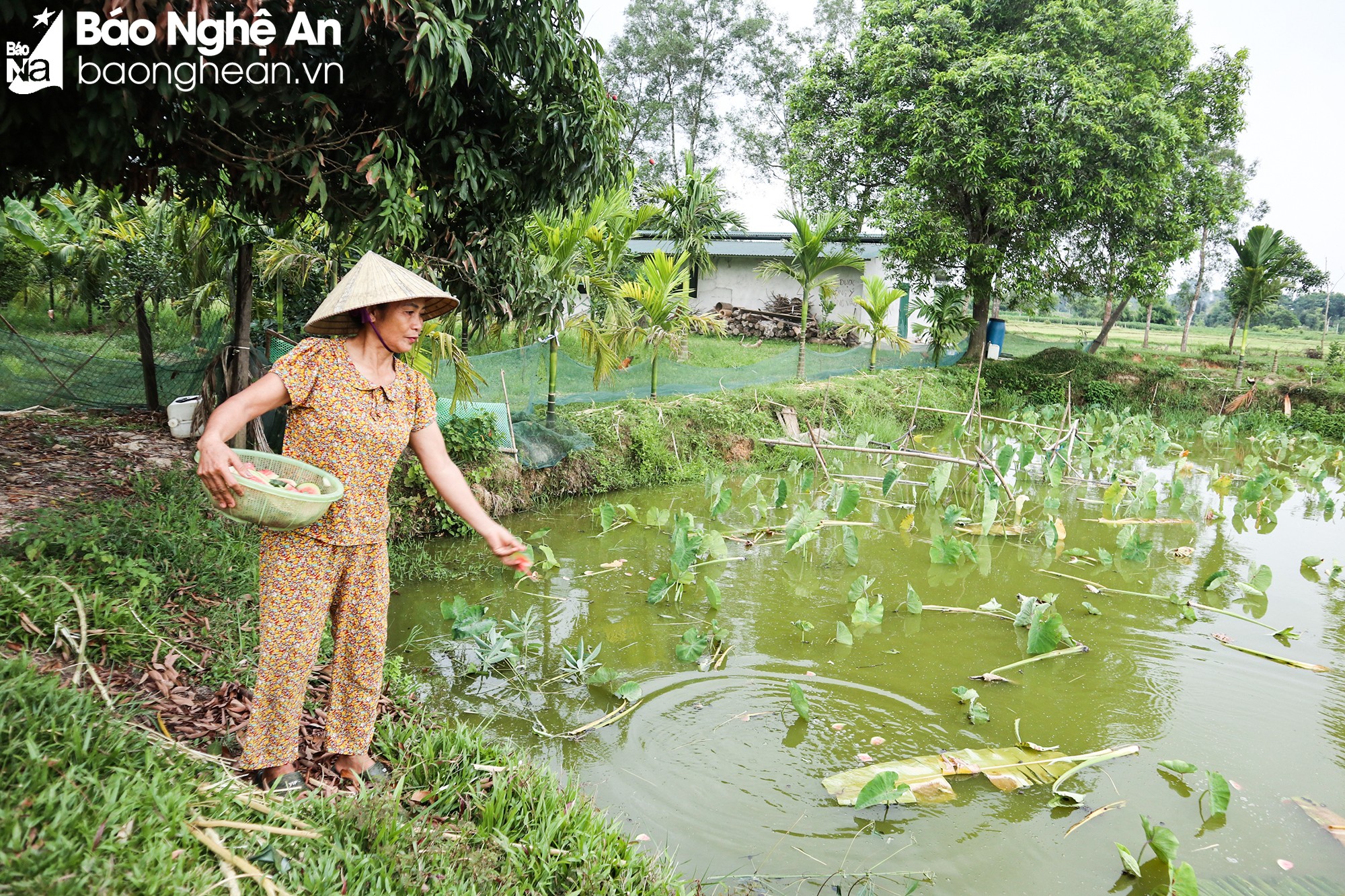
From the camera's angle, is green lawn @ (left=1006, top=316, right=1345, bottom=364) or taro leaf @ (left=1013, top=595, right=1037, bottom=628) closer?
taro leaf @ (left=1013, top=595, right=1037, bottom=628)

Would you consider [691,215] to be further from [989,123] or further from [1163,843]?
[1163,843]

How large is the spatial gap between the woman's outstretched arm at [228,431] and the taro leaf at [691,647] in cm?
241

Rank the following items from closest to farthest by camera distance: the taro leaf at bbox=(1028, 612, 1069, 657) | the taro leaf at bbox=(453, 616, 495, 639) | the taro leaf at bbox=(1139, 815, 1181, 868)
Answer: the taro leaf at bbox=(1139, 815, 1181, 868)
the taro leaf at bbox=(453, 616, 495, 639)
the taro leaf at bbox=(1028, 612, 1069, 657)

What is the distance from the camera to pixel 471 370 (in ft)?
19.8

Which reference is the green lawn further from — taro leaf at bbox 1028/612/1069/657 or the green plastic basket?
the green plastic basket

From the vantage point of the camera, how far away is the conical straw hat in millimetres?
2236

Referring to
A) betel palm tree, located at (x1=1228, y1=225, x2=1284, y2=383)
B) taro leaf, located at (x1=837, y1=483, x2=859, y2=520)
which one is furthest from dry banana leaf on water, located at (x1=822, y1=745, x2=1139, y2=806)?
betel palm tree, located at (x1=1228, y1=225, x2=1284, y2=383)

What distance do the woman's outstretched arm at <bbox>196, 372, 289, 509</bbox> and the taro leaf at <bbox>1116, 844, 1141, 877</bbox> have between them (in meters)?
2.77

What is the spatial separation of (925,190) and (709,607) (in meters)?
11.3

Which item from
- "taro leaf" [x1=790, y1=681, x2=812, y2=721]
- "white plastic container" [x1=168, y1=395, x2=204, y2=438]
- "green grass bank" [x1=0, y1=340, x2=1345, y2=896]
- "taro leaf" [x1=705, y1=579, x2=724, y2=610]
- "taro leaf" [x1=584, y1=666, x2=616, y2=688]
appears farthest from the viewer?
"white plastic container" [x1=168, y1=395, x2=204, y2=438]

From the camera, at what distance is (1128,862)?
8.66ft

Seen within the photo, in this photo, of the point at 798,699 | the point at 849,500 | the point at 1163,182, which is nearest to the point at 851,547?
the point at 849,500

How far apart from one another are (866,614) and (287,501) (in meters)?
3.26

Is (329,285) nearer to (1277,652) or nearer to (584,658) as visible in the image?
(584,658)
